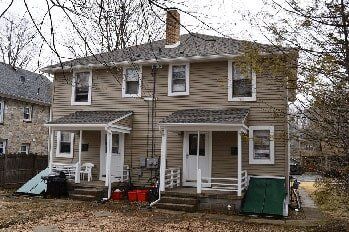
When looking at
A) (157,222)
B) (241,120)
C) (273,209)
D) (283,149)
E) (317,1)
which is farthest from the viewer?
(283,149)

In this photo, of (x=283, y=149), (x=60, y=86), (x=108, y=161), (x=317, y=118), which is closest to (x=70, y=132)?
(x=60, y=86)

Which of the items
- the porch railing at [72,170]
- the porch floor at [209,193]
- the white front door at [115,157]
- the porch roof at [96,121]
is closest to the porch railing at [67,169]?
the porch railing at [72,170]

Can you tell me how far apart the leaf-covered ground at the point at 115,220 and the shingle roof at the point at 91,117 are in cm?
354

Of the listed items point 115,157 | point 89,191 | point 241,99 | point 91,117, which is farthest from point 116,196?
point 241,99

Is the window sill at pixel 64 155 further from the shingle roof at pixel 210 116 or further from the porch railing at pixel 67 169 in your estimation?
the shingle roof at pixel 210 116

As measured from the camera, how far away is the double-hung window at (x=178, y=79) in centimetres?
1606

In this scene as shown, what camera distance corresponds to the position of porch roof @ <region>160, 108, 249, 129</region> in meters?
13.2

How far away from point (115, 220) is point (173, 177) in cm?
468

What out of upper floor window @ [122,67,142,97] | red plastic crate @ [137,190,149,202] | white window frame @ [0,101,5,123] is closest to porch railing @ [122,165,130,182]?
red plastic crate @ [137,190,149,202]

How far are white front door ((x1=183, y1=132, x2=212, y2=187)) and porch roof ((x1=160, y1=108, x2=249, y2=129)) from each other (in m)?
1.06

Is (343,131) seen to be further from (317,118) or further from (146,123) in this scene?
(146,123)

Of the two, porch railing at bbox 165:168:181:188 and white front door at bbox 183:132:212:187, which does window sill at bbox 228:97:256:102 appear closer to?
white front door at bbox 183:132:212:187

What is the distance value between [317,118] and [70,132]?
12282mm

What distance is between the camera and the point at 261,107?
1432cm
